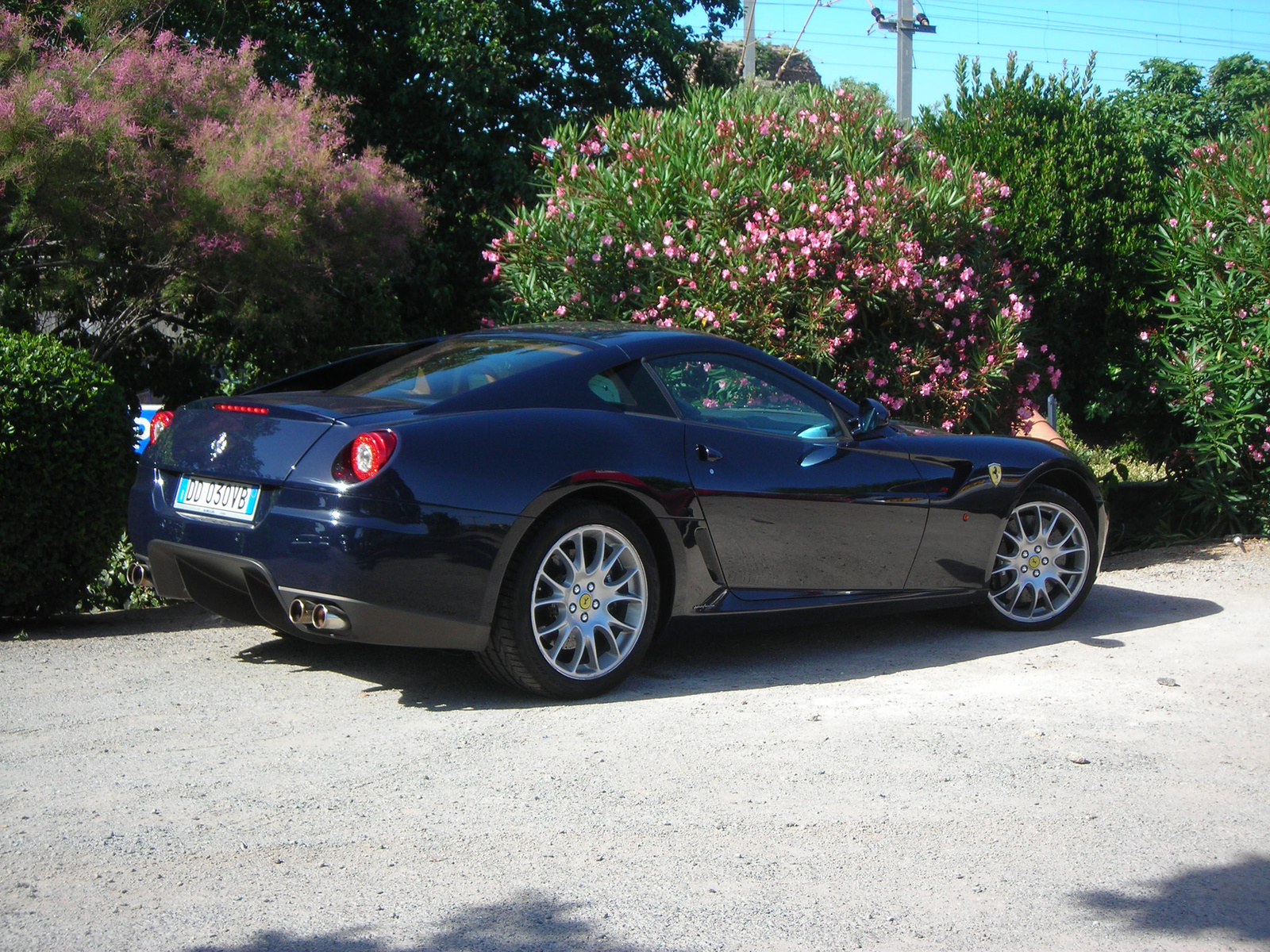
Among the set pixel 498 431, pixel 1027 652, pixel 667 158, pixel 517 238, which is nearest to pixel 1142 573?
pixel 1027 652

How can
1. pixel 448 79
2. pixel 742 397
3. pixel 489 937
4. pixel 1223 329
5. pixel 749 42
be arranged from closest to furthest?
pixel 489 937
pixel 742 397
pixel 1223 329
pixel 448 79
pixel 749 42

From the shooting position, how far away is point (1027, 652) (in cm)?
599

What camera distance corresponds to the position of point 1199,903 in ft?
10.5

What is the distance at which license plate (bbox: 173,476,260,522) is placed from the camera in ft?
15.2

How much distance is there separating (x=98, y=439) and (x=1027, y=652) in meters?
4.48

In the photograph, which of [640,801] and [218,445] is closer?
[640,801]

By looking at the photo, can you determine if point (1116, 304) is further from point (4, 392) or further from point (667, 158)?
point (4, 392)

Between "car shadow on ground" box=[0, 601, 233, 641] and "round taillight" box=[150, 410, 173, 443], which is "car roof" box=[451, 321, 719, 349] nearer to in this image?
"round taillight" box=[150, 410, 173, 443]

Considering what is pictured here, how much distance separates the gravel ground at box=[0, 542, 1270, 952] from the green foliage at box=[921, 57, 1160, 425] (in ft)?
17.9

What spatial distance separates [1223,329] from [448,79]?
293 inches

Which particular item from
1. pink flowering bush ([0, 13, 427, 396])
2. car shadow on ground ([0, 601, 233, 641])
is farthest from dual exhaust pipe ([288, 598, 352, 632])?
pink flowering bush ([0, 13, 427, 396])

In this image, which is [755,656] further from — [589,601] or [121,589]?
[121,589]

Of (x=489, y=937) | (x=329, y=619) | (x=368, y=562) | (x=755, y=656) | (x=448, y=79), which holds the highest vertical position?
(x=448, y=79)

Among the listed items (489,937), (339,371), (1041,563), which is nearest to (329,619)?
(339,371)
